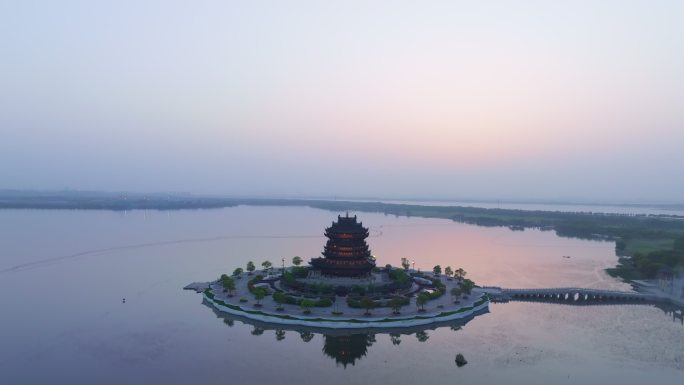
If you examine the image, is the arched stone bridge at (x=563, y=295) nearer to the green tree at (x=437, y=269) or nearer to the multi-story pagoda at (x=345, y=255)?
the green tree at (x=437, y=269)

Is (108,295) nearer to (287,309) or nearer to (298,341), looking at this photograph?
(287,309)

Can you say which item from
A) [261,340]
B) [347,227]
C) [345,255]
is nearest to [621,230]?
[347,227]

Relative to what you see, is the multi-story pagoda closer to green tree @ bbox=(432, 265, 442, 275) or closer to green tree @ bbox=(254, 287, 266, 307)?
green tree @ bbox=(432, 265, 442, 275)

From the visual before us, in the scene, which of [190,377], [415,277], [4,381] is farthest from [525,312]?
[4,381]

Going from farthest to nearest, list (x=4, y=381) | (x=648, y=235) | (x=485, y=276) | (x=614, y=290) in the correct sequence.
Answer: (x=648, y=235), (x=485, y=276), (x=614, y=290), (x=4, y=381)

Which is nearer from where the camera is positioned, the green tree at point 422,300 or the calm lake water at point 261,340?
the calm lake water at point 261,340

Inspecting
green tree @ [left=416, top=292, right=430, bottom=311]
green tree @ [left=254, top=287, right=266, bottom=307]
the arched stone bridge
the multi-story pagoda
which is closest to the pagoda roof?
the multi-story pagoda

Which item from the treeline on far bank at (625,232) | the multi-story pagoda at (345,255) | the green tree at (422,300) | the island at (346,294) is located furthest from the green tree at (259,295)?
the treeline on far bank at (625,232)
